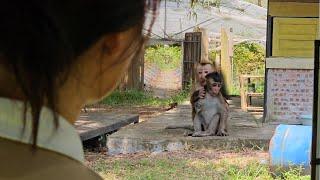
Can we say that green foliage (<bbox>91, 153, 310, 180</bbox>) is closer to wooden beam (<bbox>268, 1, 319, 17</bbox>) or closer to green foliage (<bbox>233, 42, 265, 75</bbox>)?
wooden beam (<bbox>268, 1, 319, 17</bbox>)

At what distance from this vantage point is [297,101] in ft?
27.5

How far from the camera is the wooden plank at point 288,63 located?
27.3ft

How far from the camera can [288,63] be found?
839 centimetres

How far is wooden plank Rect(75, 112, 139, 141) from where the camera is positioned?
759 cm

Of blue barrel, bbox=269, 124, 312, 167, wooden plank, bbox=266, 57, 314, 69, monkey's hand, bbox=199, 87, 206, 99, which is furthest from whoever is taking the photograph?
wooden plank, bbox=266, 57, 314, 69

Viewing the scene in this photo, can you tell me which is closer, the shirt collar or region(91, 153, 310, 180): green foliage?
the shirt collar

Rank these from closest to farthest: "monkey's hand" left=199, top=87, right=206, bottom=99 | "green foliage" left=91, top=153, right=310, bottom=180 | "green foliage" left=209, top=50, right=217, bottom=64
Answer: "green foliage" left=91, top=153, right=310, bottom=180 → "monkey's hand" left=199, top=87, right=206, bottom=99 → "green foliage" left=209, top=50, right=217, bottom=64

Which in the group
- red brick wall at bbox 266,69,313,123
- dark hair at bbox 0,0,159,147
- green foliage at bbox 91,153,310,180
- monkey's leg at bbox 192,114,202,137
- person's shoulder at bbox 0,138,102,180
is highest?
dark hair at bbox 0,0,159,147

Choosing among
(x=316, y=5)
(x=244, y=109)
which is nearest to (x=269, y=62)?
(x=316, y=5)

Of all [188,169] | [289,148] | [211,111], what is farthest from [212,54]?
[289,148]

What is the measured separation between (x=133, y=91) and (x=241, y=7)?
4824 mm

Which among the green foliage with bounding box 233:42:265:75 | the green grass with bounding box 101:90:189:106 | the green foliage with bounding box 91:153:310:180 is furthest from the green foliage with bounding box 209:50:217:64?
Answer: the green foliage with bounding box 91:153:310:180

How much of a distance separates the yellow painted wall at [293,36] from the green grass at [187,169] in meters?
2.86

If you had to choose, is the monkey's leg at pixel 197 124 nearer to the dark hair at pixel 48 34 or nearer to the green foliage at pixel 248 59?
the dark hair at pixel 48 34
